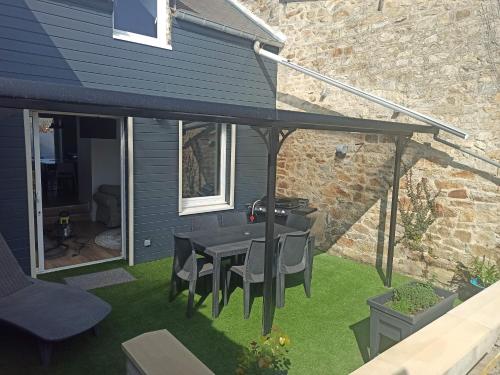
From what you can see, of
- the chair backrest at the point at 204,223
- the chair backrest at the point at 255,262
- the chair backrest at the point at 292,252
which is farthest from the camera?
the chair backrest at the point at 204,223

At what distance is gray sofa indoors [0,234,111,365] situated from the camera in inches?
135

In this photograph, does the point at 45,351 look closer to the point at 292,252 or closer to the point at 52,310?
the point at 52,310

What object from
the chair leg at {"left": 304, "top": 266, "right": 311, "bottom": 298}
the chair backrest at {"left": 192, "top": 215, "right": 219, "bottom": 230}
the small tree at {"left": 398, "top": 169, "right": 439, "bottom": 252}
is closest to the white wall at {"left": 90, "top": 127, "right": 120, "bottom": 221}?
the chair backrest at {"left": 192, "top": 215, "right": 219, "bottom": 230}

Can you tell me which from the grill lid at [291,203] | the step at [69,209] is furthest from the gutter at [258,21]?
the step at [69,209]

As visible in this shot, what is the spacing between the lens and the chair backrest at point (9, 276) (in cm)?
401

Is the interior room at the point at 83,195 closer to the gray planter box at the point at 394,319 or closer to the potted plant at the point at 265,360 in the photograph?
the potted plant at the point at 265,360

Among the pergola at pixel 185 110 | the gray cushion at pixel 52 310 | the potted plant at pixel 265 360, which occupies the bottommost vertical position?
the gray cushion at pixel 52 310

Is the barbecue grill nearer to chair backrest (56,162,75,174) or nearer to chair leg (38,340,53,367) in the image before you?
chair leg (38,340,53,367)

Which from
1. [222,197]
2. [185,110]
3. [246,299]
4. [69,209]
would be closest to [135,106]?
[185,110]

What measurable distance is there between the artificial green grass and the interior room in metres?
1.04

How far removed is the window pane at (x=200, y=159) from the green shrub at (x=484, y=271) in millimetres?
4641

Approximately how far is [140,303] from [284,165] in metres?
4.49

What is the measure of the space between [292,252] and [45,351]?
2.92 meters

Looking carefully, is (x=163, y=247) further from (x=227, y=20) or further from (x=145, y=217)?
(x=227, y=20)
